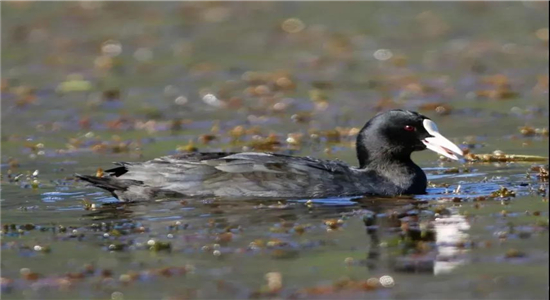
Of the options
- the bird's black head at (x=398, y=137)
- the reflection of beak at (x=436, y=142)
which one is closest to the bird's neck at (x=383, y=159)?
the bird's black head at (x=398, y=137)

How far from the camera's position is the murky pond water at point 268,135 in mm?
10039

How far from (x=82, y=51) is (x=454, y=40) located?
29.1ft

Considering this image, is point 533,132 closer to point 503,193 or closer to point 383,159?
point 383,159

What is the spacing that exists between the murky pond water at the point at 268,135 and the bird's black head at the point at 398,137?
72cm

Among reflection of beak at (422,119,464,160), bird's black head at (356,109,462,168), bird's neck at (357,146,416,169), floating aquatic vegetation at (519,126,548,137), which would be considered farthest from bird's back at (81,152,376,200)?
floating aquatic vegetation at (519,126,548,137)

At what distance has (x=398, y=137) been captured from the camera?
47.9 ft

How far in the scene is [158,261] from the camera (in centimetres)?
1053

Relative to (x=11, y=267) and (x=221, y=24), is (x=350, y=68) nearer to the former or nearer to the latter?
(x=221, y=24)

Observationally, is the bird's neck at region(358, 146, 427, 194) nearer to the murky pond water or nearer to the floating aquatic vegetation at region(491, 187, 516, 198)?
the murky pond water

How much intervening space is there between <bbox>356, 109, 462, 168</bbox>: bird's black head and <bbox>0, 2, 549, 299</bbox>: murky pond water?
72cm

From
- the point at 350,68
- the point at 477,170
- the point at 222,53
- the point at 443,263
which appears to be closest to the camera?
the point at 443,263

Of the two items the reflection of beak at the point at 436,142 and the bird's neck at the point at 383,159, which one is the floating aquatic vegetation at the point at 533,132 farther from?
the bird's neck at the point at 383,159

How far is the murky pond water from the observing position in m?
10.0

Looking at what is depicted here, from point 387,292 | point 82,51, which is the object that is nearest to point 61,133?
point 82,51
